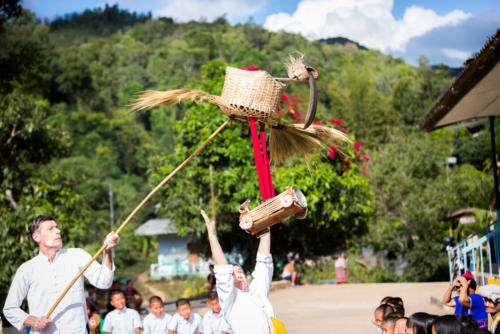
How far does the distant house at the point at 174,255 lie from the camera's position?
106 feet

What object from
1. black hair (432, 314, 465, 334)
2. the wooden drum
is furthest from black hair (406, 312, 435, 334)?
→ the wooden drum

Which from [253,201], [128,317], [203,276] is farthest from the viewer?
[203,276]

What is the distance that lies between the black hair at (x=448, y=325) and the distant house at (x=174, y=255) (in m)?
28.2

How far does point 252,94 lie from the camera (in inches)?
155

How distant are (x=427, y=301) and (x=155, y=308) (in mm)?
6538

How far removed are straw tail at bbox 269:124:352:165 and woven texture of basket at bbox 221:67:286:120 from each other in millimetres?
371

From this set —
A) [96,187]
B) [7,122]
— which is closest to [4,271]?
[7,122]

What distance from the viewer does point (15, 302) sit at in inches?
158

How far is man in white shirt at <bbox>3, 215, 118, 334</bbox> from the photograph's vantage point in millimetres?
4004

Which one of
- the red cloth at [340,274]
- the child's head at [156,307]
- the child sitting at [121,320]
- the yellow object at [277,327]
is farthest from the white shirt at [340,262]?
the yellow object at [277,327]

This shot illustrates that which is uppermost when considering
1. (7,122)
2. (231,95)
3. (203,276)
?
(7,122)

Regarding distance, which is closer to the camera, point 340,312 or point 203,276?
point 340,312

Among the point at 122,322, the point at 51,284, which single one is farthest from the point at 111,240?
the point at 122,322

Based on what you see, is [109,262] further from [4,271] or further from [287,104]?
[287,104]
